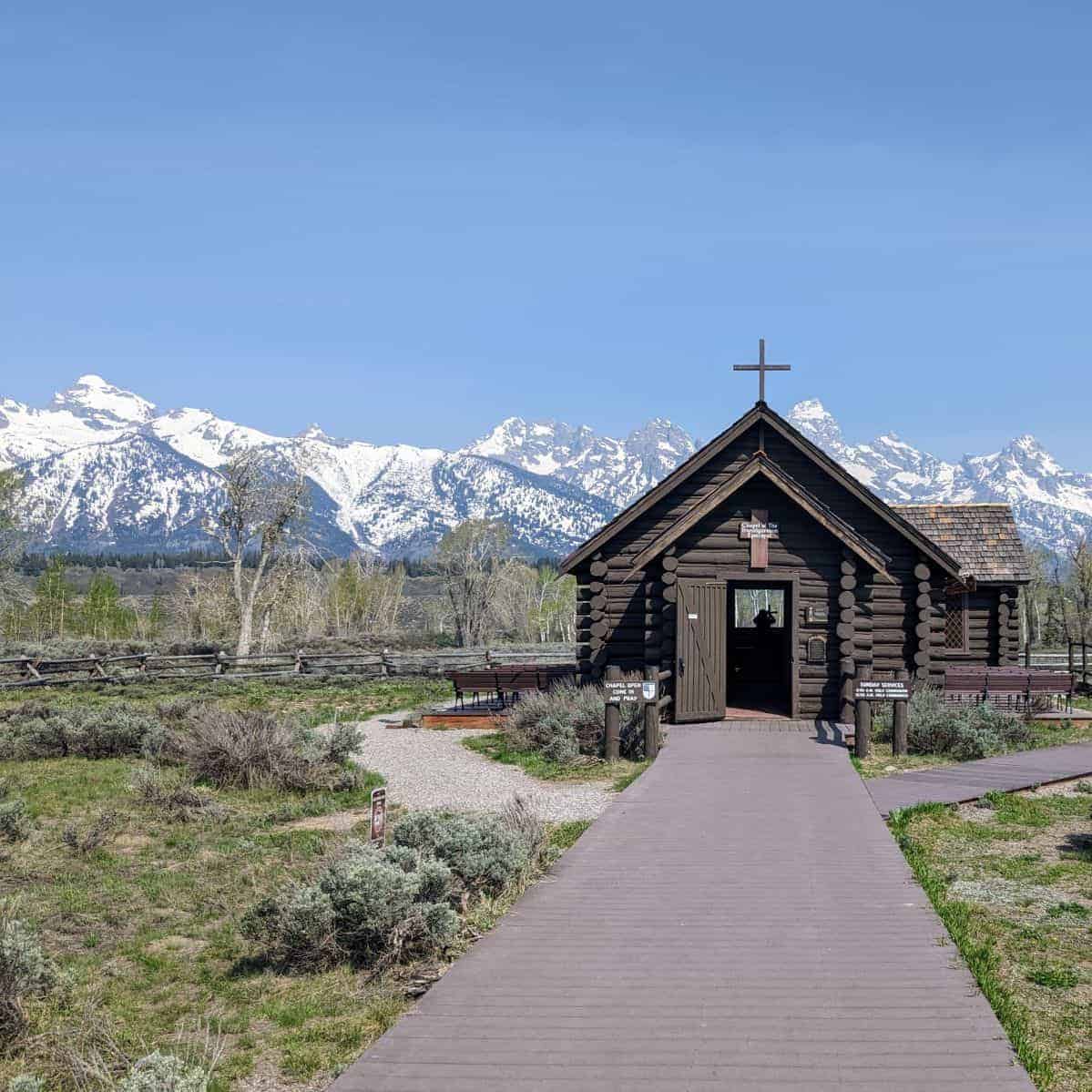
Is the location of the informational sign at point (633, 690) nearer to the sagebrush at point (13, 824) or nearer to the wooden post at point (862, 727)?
the wooden post at point (862, 727)

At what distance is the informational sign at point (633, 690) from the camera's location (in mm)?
15820

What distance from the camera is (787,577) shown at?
61.8ft

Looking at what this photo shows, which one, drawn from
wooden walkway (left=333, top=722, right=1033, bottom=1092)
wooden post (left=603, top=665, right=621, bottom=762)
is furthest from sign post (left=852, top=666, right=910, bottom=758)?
wooden walkway (left=333, top=722, right=1033, bottom=1092)

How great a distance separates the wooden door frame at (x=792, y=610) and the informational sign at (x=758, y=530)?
611 mm

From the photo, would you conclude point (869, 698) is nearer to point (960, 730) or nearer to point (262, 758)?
point (960, 730)

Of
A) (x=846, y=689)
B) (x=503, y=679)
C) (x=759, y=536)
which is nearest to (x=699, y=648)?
(x=759, y=536)

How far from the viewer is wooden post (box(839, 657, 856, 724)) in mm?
17297

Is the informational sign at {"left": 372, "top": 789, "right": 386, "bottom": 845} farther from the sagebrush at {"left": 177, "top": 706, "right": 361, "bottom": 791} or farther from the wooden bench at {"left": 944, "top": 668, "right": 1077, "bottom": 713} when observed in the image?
the wooden bench at {"left": 944, "top": 668, "right": 1077, "bottom": 713}

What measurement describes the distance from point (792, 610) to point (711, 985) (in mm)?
12796

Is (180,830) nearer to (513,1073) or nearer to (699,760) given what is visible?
(699,760)

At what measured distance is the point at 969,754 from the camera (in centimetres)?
1648

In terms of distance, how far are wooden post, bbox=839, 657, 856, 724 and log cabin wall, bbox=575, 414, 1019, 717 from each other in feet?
0.35

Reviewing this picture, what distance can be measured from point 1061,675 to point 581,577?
9308mm

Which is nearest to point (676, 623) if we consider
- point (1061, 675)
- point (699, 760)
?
point (699, 760)
